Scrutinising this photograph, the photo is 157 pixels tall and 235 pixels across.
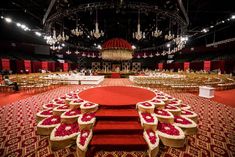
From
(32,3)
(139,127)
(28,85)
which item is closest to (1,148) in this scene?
(139,127)

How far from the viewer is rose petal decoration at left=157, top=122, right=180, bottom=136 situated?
2435 mm

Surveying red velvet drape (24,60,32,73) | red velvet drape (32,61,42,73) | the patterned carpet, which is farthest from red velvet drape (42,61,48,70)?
the patterned carpet

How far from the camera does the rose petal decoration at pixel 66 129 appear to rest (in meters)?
2.44

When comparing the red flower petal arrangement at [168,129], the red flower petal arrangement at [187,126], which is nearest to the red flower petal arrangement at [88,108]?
the red flower petal arrangement at [168,129]

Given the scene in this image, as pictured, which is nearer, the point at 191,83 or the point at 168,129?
the point at 168,129

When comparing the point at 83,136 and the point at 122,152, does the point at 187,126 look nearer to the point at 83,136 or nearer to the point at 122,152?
the point at 122,152

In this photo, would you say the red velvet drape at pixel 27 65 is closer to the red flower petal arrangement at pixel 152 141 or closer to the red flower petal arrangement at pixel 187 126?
the red flower petal arrangement at pixel 152 141

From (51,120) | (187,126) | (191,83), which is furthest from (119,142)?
(191,83)

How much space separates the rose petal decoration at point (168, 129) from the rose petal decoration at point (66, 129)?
73.3 inches

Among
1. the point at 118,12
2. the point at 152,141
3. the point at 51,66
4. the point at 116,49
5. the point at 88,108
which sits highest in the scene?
the point at 118,12

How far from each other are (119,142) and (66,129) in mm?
1192

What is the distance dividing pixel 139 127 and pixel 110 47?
10141mm

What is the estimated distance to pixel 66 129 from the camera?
8.52ft

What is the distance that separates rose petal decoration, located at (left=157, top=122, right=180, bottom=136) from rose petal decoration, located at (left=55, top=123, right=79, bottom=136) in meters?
1.86
